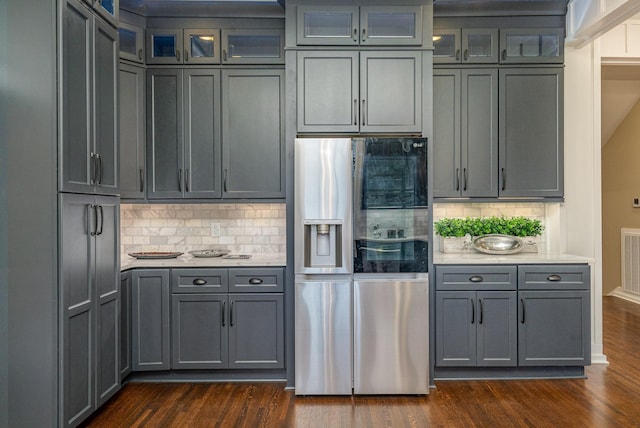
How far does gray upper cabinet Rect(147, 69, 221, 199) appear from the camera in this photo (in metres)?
3.63

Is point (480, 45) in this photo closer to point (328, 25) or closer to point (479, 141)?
point (479, 141)

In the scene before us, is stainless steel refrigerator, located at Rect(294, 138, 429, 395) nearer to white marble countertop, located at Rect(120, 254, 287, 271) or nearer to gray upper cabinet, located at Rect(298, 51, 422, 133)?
gray upper cabinet, located at Rect(298, 51, 422, 133)

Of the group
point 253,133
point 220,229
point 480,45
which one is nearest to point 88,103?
point 253,133

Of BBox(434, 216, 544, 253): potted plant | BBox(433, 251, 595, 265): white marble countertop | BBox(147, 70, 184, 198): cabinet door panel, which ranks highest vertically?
BBox(147, 70, 184, 198): cabinet door panel

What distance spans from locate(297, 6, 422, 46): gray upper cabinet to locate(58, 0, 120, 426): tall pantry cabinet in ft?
4.34

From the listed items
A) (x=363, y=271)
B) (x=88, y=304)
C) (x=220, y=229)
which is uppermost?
→ (x=220, y=229)

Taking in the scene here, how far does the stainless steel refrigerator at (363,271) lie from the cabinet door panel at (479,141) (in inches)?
28.0

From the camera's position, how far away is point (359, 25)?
3.29m

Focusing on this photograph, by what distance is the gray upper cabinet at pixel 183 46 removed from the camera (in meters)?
3.62

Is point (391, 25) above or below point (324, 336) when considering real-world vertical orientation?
above

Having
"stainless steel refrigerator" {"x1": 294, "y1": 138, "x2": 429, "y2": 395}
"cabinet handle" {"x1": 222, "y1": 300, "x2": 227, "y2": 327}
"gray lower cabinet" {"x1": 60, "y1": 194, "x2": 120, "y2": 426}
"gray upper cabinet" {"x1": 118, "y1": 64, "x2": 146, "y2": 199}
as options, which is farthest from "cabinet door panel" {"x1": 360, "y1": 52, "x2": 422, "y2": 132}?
"gray lower cabinet" {"x1": 60, "y1": 194, "x2": 120, "y2": 426}

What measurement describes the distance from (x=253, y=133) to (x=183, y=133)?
57 cm

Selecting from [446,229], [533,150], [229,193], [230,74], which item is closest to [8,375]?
[229,193]

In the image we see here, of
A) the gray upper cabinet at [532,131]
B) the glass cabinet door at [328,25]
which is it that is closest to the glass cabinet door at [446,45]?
the gray upper cabinet at [532,131]
